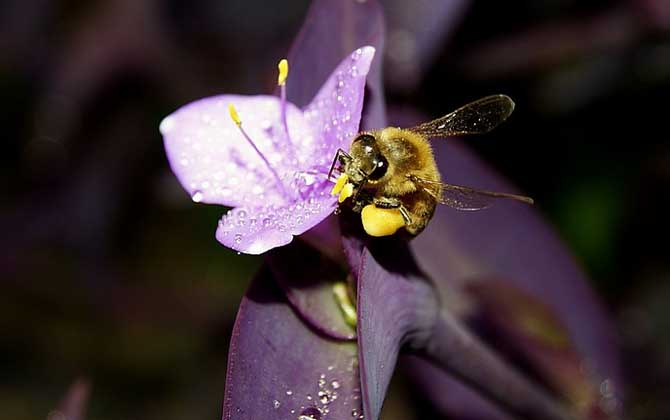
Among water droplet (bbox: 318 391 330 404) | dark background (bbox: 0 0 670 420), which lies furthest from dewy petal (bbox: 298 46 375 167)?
dark background (bbox: 0 0 670 420)

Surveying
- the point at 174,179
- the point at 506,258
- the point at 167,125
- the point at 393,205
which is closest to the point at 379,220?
the point at 393,205

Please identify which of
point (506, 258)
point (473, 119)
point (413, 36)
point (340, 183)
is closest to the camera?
point (340, 183)

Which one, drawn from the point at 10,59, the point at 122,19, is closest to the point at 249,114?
the point at 122,19

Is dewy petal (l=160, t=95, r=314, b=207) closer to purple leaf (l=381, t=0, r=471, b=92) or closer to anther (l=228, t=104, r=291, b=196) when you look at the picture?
anther (l=228, t=104, r=291, b=196)

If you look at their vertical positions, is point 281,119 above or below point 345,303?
above

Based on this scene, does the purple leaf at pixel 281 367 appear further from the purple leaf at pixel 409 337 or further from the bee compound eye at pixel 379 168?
the bee compound eye at pixel 379 168

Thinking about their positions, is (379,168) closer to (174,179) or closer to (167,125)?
(167,125)
